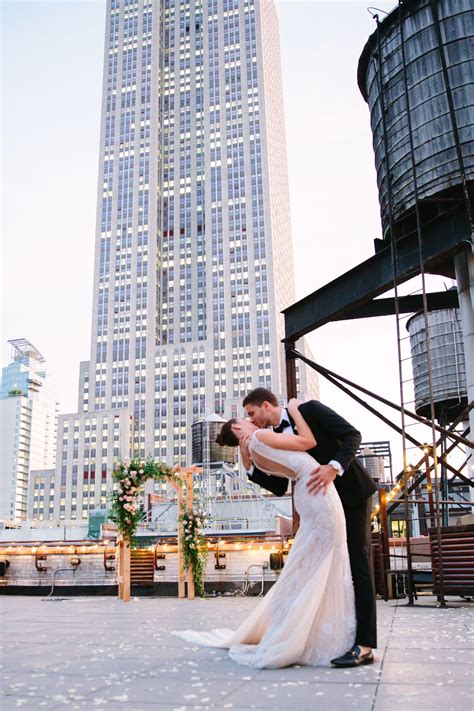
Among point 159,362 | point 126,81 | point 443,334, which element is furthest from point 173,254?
point 443,334

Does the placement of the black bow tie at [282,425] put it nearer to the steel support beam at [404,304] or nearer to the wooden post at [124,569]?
the steel support beam at [404,304]

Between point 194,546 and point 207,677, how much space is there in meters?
14.4

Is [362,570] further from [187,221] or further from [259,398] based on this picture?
[187,221]

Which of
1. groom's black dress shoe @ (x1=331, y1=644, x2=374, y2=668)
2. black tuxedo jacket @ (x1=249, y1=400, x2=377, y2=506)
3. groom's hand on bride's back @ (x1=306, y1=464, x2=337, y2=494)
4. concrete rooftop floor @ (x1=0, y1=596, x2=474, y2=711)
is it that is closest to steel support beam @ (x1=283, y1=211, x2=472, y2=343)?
concrete rooftop floor @ (x1=0, y1=596, x2=474, y2=711)

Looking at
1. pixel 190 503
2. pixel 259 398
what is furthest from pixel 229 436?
pixel 190 503

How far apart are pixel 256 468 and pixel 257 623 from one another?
1.31 meters

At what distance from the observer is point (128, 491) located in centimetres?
1822

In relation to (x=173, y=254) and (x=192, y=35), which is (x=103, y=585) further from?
(x=192, y=35)

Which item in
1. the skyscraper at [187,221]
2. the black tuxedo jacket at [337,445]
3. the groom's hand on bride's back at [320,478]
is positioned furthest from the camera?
the skyscraper at [187,221]

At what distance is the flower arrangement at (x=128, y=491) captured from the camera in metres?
18.1

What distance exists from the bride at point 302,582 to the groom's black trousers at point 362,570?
0.06 meters

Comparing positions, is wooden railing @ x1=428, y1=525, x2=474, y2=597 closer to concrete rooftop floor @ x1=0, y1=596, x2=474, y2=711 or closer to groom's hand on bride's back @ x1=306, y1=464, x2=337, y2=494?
concrete rooftop floor @ x1=0, y1=596, x2=474, y2=711

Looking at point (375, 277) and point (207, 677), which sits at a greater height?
point (375, 277)

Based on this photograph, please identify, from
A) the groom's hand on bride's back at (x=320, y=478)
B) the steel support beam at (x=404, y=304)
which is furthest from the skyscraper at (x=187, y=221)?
the groom's hand on bride's back at (x=320, y=478)
